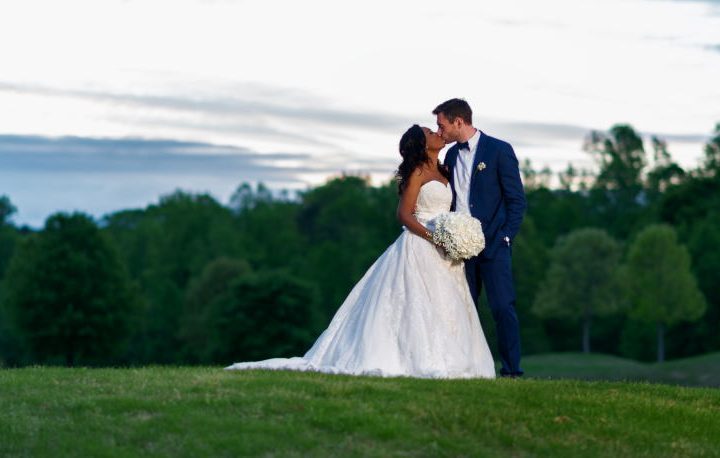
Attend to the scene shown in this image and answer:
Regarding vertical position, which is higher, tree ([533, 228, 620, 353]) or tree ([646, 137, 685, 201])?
tree ([646, 137, 685, 201])

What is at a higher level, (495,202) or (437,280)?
(495,202)

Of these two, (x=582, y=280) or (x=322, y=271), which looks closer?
(x=582, y=280)

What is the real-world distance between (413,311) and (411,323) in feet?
0.58

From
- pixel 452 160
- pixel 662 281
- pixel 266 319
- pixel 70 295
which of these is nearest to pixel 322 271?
pixel 266 319

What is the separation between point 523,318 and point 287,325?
774 inches

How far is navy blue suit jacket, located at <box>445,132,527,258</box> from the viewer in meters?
15.1

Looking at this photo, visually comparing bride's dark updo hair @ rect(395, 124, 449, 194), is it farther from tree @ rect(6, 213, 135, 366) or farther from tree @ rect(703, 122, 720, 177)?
tree @ rect(703, 122, 720, 177)

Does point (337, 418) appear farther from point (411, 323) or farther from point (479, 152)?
point (479, 152)

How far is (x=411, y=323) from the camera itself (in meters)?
15.0

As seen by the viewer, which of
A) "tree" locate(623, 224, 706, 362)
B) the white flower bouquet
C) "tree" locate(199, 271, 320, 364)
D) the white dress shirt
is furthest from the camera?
"tree" locate(199, 271, 320, 364)

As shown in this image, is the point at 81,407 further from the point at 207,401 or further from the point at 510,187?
the point at 510,187

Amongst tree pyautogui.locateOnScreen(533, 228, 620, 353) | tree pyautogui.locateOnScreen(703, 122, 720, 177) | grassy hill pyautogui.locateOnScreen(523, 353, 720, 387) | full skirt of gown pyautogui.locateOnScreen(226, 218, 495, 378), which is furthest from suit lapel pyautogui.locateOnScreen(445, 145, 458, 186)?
tree pyautogui.locateOnScreen(703, 122, 720, 177)

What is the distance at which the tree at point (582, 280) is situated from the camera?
77.2m

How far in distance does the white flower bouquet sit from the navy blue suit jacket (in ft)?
0.70
